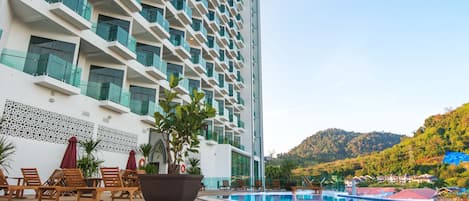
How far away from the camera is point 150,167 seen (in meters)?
14.1

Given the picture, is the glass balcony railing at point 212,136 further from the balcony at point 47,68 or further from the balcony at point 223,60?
the balcony at point 47,68

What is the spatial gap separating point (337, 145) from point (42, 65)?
180 ft

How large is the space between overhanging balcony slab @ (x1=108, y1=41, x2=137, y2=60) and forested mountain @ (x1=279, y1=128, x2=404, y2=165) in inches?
1770

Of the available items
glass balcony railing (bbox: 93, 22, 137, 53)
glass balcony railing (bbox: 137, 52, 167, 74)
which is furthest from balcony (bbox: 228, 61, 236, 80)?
glass balcony railing (bbox: 93, 22, 137, 53)

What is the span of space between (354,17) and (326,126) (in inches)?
1618

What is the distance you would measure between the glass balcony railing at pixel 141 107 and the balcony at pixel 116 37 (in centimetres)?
245

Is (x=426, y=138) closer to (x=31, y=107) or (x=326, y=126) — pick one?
(x=326, y=126)

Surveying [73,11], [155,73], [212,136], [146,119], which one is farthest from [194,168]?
[73,11]

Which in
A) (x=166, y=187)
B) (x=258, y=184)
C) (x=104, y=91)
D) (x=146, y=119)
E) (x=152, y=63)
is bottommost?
(x=258, y=184)

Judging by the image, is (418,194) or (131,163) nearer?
(131,163)

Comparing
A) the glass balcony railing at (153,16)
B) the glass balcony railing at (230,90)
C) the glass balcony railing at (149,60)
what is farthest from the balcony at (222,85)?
the glass balcony railing at (153,16)

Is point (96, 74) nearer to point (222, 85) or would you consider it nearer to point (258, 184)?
point (258, 184)

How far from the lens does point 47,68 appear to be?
1119cm

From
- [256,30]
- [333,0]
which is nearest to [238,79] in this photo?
[256,30]
